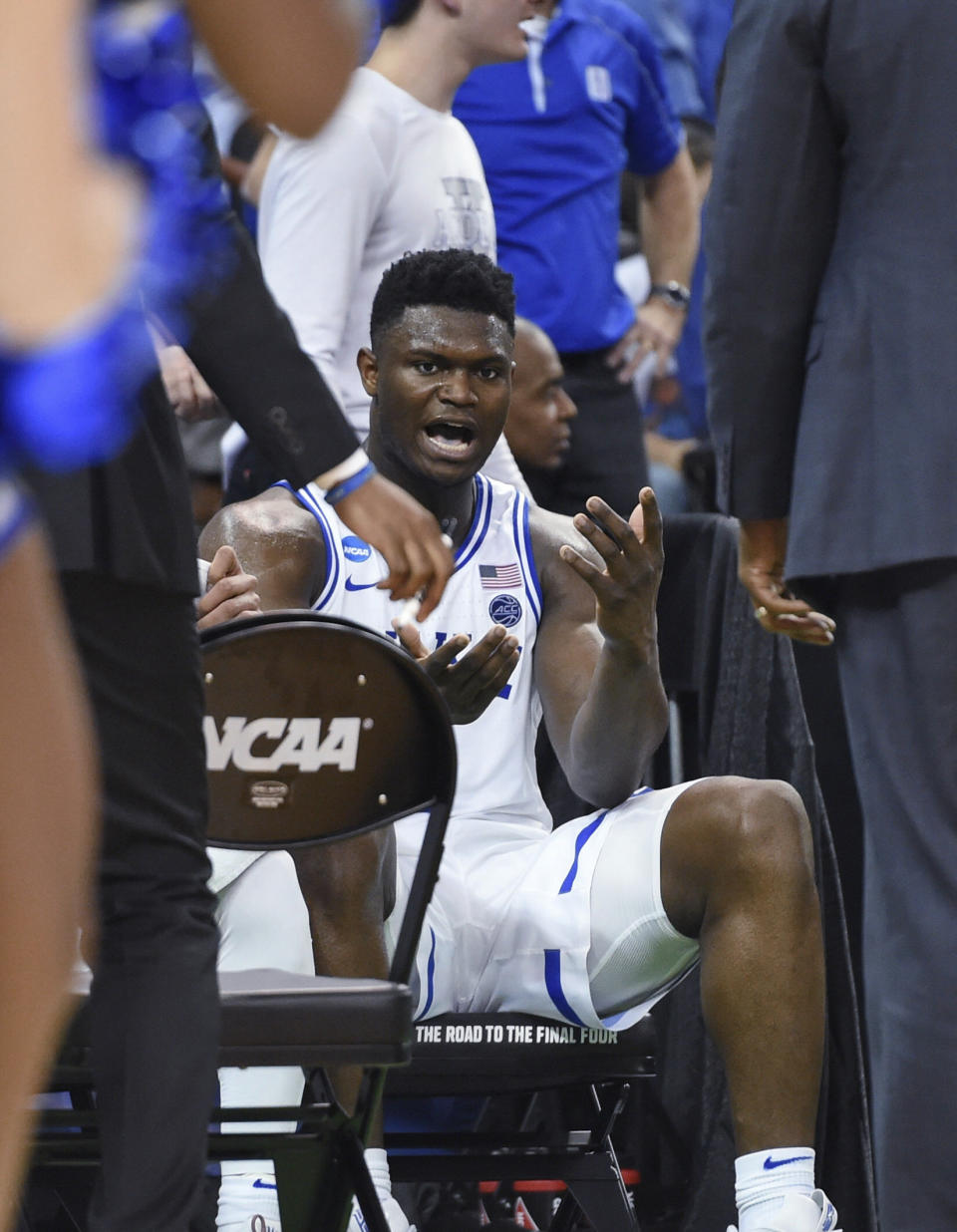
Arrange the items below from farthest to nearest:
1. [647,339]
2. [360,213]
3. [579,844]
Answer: [647,339], [360,213], [579,844]

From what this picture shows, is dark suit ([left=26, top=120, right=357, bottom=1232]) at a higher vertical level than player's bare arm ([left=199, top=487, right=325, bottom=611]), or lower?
higher

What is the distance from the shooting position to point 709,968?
9.53ft

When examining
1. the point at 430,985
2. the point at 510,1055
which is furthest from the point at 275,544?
the point at 510,1055

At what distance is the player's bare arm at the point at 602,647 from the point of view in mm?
2973

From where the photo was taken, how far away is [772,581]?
8.63ft

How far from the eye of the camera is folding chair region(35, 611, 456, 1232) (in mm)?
2244

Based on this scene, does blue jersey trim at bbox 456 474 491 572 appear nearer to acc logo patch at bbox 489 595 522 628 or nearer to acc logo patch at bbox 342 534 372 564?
acc logo patch at bbox 489 595 522 628

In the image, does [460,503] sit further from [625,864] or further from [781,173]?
[781,173]

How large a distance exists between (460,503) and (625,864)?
80 cm

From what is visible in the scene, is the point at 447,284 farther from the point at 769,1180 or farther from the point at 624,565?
the point at 769,1180

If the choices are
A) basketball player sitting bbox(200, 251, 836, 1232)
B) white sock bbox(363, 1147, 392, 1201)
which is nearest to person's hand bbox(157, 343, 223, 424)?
basketball player sitting bbox(200, 251, 836, 1232)

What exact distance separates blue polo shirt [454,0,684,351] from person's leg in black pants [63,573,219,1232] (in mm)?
2802

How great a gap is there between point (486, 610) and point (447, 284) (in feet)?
1.93

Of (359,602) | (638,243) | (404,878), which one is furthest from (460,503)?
(638,243)
